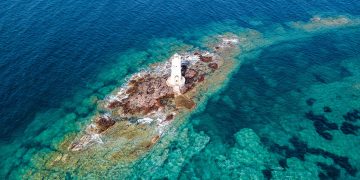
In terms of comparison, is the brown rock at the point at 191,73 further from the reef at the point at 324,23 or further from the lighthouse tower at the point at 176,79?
the reef at the point at 324,23

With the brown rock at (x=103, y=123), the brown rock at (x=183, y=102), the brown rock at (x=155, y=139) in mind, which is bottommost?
the brown rock at (x=103, y=123)

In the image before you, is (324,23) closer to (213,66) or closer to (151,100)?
(213,66)

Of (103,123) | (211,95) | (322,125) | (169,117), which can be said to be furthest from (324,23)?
(103,123)

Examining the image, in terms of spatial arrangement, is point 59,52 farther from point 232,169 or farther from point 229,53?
point 232,169

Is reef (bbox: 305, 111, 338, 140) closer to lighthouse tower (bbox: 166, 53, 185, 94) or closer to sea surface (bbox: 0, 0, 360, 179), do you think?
sea surface (bbox: 0, 0, 360, 179)

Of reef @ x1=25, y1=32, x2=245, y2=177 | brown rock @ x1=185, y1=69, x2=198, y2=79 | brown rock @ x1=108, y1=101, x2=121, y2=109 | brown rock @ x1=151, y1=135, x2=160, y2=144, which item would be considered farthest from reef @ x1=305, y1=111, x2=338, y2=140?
brown rock @ x1=108, y1=101, x2=121, y2=109

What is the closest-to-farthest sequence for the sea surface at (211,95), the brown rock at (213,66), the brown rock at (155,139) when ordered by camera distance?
the sea surface at (211,95) → the brown rock at (155,139) → the brown rock at (213,66)

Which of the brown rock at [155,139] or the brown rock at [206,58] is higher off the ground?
the brown rock at [206,58]

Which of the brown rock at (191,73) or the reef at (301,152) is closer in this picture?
the reef at (301,152)

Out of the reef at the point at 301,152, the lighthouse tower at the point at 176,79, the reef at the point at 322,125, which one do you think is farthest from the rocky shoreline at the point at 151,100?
the reef at the point at 322,125
